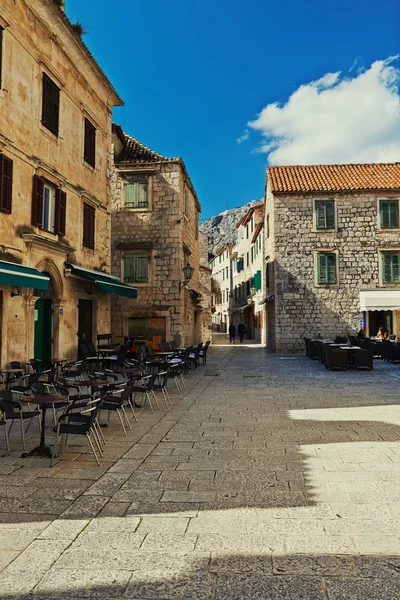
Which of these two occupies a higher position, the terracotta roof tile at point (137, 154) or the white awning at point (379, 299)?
the terracotta roof tile at point (137, 154)

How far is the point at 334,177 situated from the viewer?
24828mm

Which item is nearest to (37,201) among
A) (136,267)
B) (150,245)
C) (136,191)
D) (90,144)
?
(90,144)

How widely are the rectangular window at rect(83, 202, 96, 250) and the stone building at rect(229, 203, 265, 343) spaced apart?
48.4ft

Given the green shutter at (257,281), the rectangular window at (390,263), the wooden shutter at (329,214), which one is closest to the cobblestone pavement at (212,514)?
the rectangular window at (390,263)

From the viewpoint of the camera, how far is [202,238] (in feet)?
135

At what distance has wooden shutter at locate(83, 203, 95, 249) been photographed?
52.4ft

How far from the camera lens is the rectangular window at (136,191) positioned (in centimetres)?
2095

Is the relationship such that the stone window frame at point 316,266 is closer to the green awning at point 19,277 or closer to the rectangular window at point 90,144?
the rectangular window at point 90,144

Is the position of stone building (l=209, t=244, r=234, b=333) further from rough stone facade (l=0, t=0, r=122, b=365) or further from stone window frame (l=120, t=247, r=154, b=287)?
rough stone facade (l=0, t=0, r=122, b=365)

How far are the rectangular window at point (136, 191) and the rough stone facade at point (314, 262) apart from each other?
6.93 meters

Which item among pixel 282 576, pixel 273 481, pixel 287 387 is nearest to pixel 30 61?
pixel 287 387

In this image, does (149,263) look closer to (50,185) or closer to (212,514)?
(50,185)

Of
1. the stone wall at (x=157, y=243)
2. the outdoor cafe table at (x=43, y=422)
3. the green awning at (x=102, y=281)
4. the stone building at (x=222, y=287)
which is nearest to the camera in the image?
the outdoor cafe table at (x=43, y=422)

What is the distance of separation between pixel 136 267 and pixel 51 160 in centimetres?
776
